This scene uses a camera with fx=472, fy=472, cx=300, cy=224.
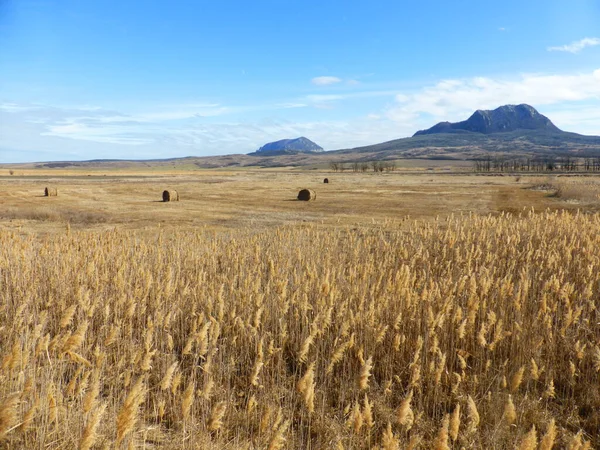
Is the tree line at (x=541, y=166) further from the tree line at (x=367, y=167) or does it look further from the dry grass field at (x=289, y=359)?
the dry grass field at (x=289, y=359)

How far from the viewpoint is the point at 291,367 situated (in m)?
5.14

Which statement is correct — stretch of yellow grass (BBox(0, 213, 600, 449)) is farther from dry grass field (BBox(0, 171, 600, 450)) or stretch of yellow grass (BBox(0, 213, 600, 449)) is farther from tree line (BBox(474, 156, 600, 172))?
tree line (BBox(474, 156, 600, 172))

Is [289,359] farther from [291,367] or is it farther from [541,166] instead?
[541,166]

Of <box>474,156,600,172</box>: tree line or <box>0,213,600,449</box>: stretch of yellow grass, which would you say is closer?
<box>0,213,600,449</box>: stretch of yellow grass

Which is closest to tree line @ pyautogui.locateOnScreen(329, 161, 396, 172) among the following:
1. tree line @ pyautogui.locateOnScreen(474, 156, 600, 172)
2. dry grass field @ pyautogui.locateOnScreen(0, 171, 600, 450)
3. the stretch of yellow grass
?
tree line @ pyautogui.locateOnScreen(474, 156, 600, 172)

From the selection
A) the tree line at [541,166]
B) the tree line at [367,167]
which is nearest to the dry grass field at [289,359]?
the tree line at [541,166]

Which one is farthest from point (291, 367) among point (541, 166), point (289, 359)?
point (541, 166)

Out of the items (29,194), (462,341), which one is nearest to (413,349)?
(462,341)

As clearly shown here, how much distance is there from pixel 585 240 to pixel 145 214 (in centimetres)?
1810

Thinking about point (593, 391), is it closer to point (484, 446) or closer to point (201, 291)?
point (484, 446)

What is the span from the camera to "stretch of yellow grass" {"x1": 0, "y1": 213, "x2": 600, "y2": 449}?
10.4 feet

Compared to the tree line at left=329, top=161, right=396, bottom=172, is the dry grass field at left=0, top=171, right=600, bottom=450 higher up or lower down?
lower down

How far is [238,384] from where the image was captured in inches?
186

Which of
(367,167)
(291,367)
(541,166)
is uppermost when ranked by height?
(367,167)
